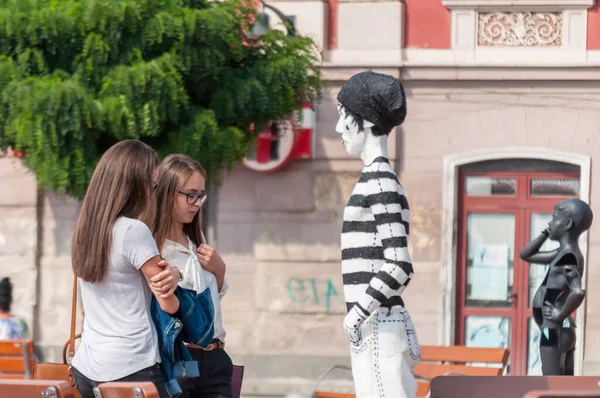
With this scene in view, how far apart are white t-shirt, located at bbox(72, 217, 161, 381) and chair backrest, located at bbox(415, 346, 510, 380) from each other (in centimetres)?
391

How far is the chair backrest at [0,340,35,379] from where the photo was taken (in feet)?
25.9

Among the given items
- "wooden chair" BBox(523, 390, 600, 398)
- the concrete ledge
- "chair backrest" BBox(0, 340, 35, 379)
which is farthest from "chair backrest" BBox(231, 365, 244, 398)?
the concrete ledge

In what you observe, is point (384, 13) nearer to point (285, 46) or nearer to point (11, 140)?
point (285, 46)

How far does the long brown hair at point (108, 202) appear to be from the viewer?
398 centimetres

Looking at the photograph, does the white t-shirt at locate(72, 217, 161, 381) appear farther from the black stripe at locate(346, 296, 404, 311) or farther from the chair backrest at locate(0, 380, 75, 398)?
the black stripe at locate(346, 296, 404, 311)

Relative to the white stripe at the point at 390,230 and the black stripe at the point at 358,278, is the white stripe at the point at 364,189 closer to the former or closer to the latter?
the white stripe at the point at 390,230

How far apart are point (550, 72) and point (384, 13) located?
1775 mm

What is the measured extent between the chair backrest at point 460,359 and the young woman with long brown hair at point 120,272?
391 centimetres

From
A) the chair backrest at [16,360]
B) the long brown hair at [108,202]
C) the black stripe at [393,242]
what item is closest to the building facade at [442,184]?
the chair backrest at [16,360]

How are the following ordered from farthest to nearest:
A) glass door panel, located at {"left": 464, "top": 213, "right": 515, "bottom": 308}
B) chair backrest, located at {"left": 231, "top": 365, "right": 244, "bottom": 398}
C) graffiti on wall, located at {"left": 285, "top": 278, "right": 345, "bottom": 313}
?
graffiti on wall, located at {"left": 285, "top": 278, "right": 345, "bottom": 313} < glass door panel, located at {"left": 464, "top": 213, "right": 515, "bottom": 308} < chair backrest, located at {"left": 231, "top": 365, "right": 244, "bottom": 398}

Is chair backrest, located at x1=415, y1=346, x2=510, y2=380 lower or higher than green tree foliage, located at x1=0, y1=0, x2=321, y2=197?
lower

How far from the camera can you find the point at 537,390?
411 cm

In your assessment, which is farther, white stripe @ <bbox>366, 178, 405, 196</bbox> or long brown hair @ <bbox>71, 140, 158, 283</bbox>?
white stripe @ <bbox>366, 178, 405, 196</bbox>

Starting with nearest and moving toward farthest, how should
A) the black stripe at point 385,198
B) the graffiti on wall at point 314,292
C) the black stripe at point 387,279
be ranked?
1. the black stripe at point 387,279
2. the black stripe at point 385,198
3. the graffiti on wall at point 314,292
